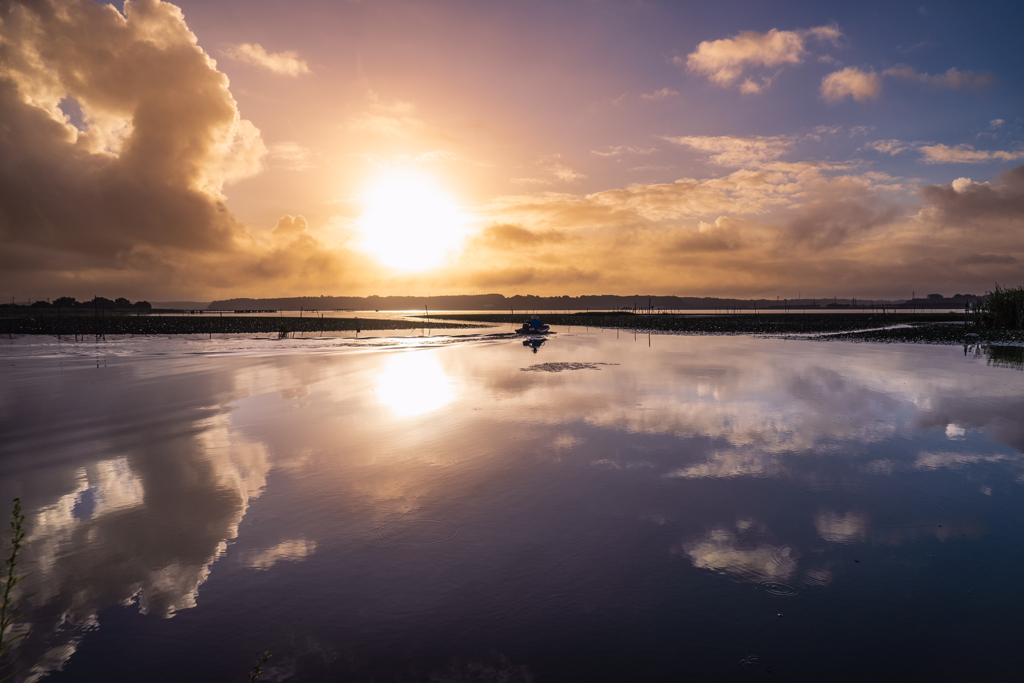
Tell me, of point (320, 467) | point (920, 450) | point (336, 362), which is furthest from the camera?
point (336, 362)

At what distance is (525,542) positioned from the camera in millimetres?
7582

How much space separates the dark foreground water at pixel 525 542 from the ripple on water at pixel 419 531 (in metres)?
0.04

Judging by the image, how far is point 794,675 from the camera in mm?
4957

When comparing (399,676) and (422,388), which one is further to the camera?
(422,388)

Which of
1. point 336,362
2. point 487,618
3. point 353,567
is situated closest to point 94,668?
point 353,567

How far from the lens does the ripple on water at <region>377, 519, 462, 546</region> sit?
7.69 m

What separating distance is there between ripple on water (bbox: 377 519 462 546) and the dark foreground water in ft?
0.13

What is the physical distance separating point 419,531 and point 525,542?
172cm

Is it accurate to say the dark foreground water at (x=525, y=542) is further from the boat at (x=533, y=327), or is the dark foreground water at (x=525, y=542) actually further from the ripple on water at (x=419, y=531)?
the boat at (x=533, y=327)

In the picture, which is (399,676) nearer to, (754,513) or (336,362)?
(754,513)

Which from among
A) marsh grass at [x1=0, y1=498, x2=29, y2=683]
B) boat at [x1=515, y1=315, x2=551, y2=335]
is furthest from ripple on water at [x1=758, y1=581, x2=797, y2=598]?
boat at [x1=515, y1=315, x2=551, y2=335]

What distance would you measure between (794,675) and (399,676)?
3.90 meters

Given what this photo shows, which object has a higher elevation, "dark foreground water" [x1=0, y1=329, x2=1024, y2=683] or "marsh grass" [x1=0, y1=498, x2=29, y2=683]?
"marsh grass" [x1=0, y1=498, x2=29, y2=683]

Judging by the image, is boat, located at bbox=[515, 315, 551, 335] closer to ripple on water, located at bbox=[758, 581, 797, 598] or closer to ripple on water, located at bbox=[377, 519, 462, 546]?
ripple on water, located at bbox=[377, 519, 462, 546]
